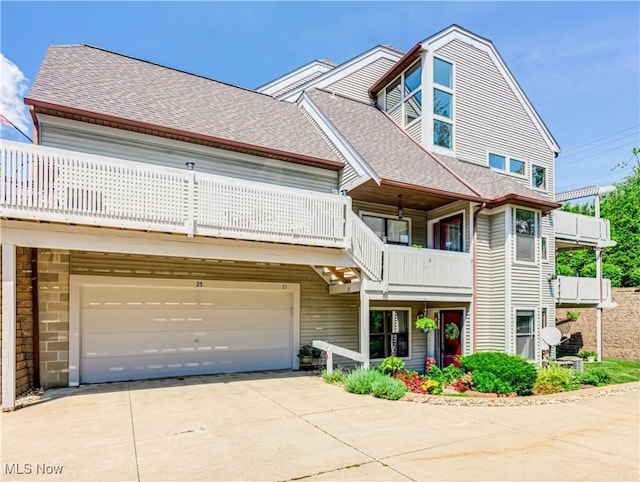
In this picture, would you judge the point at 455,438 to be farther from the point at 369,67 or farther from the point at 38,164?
the point at 369,67

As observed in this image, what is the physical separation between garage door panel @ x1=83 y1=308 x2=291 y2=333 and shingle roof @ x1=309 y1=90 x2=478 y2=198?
5049mm

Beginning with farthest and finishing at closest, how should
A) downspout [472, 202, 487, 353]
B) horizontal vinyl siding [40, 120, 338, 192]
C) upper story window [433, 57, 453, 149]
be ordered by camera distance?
upper story window [433, 57, 453, 149]
downspout [472, 202, 487, 353]
horizontal vinyl siding [40, 120, 338, 192]

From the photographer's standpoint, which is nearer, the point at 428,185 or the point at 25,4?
the point at 25,4

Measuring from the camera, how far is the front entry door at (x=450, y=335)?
12453mm

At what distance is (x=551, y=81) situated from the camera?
18.8m

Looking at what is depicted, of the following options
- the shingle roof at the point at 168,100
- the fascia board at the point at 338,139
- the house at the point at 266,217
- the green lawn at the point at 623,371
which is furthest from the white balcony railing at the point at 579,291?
the shingle roof at the point at 168,100

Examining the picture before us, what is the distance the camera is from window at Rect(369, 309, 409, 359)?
1248 centimetres

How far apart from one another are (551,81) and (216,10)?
50.7 ft

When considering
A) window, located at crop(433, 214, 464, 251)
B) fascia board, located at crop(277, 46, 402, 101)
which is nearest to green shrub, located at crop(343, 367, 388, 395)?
window, located at crop(433, 214, 464, 251)

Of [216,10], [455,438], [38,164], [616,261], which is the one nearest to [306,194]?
[38,164]

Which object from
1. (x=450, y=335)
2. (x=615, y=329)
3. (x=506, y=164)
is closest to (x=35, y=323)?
(x=450, y=335)

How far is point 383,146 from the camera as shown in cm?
1250

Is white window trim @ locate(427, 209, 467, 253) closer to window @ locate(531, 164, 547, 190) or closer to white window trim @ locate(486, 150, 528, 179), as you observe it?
white window trim @ locate(486, 150, 528, 179)

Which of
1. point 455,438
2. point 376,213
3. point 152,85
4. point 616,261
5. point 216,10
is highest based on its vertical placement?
point 216,10
